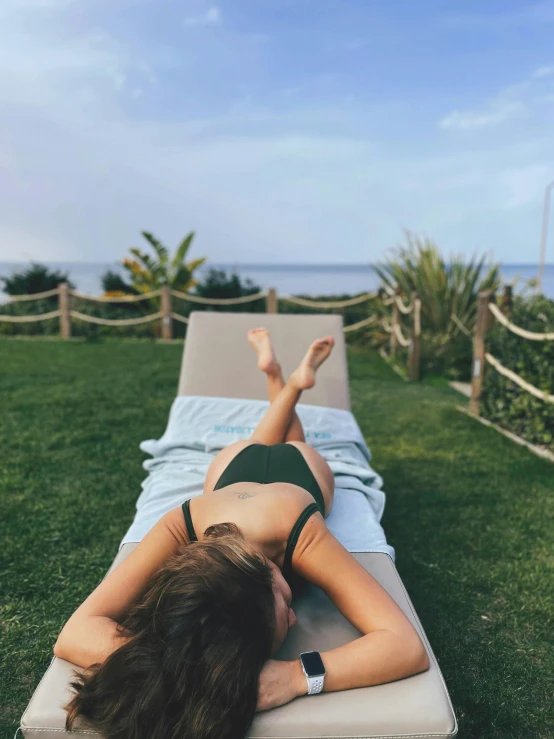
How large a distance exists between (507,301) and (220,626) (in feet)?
16.3

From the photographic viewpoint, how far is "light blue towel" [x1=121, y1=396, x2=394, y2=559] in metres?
2.13

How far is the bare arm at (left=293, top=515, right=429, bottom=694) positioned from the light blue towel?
0.50 m

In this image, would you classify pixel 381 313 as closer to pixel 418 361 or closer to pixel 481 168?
pixel 418 361

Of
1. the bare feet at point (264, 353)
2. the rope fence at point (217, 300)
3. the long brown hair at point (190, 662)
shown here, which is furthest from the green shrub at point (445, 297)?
the long brown hair at point (190, 662)

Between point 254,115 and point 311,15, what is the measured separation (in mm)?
5519

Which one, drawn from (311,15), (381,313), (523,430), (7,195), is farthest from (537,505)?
(7,195)

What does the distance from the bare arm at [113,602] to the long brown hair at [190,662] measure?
0.22ft

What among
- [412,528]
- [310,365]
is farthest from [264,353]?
[412,528]

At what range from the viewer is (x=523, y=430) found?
4.61m

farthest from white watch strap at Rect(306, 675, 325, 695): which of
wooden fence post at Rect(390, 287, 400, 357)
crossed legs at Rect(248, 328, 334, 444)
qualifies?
wooden fence post at Rect(390, 287, 400, 357)

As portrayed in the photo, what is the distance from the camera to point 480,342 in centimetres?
522

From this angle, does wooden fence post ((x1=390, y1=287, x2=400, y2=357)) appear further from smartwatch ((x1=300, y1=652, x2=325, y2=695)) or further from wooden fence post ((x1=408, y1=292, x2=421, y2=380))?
smartwatch ((x1=300, y1=652, x2=325, y2=695))

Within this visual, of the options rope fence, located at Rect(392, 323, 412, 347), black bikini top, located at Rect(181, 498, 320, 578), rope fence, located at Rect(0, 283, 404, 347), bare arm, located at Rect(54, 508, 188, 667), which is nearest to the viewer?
bare arm, located at Rect(54, 508, 188, 667)

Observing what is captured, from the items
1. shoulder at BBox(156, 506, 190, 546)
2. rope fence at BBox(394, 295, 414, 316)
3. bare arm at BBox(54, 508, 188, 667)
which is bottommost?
bare arm at BBox(54, 508, 188, 667)
